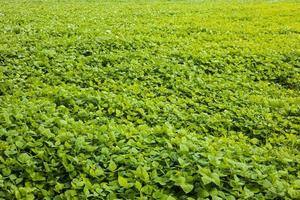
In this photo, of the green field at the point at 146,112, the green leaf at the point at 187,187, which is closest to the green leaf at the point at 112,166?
the green field at the point at 146,112

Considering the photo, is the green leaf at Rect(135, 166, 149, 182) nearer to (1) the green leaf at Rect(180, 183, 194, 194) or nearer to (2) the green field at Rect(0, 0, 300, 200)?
(2) the green field at Rect(0, 0, 300, 200)

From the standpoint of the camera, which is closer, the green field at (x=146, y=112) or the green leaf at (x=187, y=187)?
the green leaf at (x=187, y=187)

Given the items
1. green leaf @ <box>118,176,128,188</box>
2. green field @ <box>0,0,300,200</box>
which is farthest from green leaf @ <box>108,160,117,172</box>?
green leaf @ <box>118,176,128,188</box>

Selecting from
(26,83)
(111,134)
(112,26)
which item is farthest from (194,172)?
(112,26)

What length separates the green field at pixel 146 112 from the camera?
3.34 metres

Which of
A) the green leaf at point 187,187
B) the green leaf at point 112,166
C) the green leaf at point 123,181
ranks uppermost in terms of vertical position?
the green leaf at point 112,166

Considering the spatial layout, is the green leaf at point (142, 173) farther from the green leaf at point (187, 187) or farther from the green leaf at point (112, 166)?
the green leaf at point (187, 187)

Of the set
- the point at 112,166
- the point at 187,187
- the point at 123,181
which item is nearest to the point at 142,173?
the point at 123,181

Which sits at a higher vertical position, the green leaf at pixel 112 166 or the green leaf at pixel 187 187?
the green leaf at pixel 112 166

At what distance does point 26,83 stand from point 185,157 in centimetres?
380

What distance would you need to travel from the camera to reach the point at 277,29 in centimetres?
1227

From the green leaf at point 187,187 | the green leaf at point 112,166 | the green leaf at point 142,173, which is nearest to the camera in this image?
the green leaf at point 187,187

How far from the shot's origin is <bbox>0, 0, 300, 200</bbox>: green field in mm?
3336

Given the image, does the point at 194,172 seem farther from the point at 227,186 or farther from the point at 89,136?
the point at 89,136
